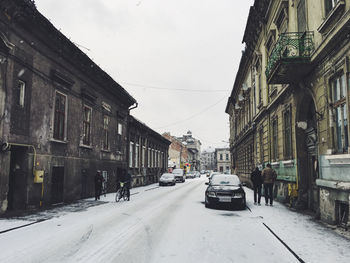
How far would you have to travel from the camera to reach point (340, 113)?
867 centimetres

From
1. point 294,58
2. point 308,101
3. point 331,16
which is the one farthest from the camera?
point 308,101

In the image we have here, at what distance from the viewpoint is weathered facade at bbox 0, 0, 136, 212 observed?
10.9m

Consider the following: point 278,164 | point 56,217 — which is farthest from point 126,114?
point 56,217

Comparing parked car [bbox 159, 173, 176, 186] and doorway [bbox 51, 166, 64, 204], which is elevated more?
doorway [bbox 51, 166, 64, 204]

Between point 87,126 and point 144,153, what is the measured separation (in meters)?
16.8

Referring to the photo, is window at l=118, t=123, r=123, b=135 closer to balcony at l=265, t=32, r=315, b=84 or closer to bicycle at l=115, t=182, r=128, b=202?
bicycle at l=115, t=182, r=128, b=202

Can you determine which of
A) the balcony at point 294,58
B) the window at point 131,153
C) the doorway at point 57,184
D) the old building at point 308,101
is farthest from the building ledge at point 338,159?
the window at point 131,153

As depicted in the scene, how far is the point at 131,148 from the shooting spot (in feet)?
95.4

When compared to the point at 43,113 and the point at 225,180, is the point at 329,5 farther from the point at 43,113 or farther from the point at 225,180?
the point at 43,113

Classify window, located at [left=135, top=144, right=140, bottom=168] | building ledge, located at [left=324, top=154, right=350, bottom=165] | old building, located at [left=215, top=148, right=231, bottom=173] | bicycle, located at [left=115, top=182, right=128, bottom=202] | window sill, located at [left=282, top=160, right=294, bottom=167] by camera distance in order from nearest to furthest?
building ledge, located at [left=324, top=154, right=350, bottom=165] < window sill, located at [left=282, top=160, right=294, bottom=167] < bicycle, located at [left=115, top=182, right=128, bottom=202] < window, located at [left=135, top=144, right=140, bottom=168] < old building, located at [left=215, top=148, right=231, bottom=173]

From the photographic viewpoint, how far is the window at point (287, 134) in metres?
14.2

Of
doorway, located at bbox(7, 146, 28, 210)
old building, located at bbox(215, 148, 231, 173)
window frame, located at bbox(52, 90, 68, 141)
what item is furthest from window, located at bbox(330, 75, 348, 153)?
old building, located at bbox(215, 148, 231, 173)

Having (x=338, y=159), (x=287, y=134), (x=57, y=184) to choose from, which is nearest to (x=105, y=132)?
(x=57, y=184)

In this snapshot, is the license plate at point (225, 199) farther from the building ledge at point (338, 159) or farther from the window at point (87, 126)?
the window at point (87, 126)
